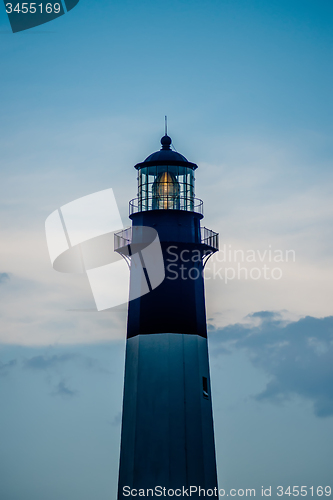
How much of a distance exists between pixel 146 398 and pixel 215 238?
24.6 feet

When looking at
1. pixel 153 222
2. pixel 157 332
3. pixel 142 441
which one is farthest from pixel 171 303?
pixel 142 441

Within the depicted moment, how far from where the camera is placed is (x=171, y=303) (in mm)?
32531

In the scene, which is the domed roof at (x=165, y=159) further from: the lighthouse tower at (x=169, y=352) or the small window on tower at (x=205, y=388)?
the small window on tower at (x=205, y=388)

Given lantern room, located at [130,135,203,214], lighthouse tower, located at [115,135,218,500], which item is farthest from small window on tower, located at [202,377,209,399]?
lantern room, located at [130,135,203,214]

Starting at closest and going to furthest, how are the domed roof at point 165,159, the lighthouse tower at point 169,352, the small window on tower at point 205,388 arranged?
the lighthouse tower at point 169,352 → the small window on tower at point 205,388 → the domed roof at point 165,159

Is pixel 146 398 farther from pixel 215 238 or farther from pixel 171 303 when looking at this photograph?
pixel 215 238

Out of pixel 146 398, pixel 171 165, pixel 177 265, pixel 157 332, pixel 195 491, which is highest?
pixel 171 165

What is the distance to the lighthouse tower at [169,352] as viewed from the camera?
3077 centimetres

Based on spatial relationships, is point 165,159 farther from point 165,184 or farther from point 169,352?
point 169,352

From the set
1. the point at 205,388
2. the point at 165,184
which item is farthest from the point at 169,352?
the point at 165,184

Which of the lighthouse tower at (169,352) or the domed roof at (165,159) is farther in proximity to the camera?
the domed roof at (165,159)

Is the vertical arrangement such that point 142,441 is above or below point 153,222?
below

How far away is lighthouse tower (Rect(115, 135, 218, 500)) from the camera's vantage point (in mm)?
30766

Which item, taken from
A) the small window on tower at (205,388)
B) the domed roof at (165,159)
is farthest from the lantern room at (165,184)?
the small window on tower at (205,388)
